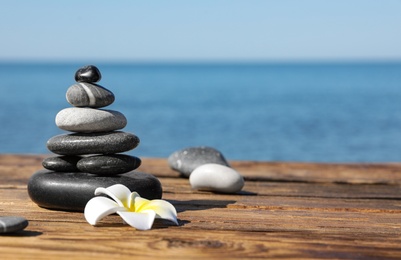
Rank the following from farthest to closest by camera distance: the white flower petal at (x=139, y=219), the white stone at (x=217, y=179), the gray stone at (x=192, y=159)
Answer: the gray stone at (x=192, y=159) < the white stone at (x=217, y=179) < the white flower petal at (x=139, y=219)

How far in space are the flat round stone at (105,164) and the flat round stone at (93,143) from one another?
0.10 ft

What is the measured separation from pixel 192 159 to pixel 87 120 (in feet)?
4.46

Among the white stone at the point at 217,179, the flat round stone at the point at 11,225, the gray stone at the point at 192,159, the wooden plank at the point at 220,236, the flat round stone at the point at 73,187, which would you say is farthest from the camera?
the gray stone at the point at 192,159

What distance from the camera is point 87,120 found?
3176 mm

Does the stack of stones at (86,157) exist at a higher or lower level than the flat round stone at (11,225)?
higher

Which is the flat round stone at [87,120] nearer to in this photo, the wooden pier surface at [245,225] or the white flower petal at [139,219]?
the wooden pier surface at [245,225]

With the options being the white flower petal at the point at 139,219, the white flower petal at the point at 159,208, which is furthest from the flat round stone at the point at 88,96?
the white flower petal at the point at 139,219

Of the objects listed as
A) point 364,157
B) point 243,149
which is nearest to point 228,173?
point 364,157

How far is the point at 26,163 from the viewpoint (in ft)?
16.1

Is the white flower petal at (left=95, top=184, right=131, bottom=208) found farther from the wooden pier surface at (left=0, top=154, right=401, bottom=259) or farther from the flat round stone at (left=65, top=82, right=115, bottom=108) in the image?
the flat round stone at (left=65, top=82, right=115, bottom=108)

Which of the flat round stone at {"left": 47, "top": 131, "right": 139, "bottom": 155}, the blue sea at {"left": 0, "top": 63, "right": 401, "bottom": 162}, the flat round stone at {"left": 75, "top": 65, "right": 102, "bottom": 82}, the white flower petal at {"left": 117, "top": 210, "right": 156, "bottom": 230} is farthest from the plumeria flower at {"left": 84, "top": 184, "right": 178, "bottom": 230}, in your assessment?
the blue sea at {"left": 0, "top": 63, "right": 401, "bottom": 162}

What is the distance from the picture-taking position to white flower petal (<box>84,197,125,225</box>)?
2746 mm

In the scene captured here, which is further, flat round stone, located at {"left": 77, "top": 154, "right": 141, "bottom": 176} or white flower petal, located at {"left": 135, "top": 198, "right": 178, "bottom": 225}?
flat round stone, located at {"left": 77, "top": 154, "right": 141, "bottom": 176}

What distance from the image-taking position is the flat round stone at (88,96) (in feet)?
10.6
